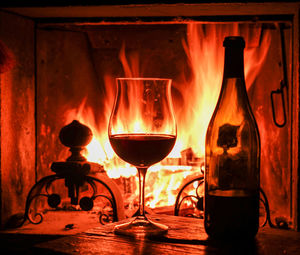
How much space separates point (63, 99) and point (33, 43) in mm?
287

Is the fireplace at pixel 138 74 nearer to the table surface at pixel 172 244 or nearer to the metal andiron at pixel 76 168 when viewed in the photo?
the metal andiron at pixel 76 168

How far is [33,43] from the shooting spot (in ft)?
6.05

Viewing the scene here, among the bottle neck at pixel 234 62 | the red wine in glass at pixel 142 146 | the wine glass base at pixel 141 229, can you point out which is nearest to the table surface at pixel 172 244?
the wine glass base at pixel 141 229

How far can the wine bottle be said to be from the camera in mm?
695

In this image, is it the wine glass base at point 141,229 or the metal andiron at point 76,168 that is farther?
the metal andiron at point 76,168

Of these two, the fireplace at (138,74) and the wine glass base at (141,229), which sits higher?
the fireplace at (138,74)

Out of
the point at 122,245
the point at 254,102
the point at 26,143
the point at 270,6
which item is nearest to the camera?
the point at 122,245

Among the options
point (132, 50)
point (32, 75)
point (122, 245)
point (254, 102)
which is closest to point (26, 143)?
point (32, 75)

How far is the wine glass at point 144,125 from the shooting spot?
0.76 meters

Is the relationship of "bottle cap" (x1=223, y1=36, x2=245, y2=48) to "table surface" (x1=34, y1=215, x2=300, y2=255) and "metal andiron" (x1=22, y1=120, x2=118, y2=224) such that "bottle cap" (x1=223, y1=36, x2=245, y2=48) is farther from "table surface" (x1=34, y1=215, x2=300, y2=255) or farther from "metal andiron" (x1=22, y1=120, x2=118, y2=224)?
"metal andiron" (x1=22, y1=120, x2=118, y2=224)

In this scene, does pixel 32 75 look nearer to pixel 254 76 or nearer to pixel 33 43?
pixel 33 43

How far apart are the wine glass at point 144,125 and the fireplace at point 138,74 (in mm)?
883

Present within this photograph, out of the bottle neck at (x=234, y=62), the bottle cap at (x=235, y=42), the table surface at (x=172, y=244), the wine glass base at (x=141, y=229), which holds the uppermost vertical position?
the bottle cap at (x=235, y=42)

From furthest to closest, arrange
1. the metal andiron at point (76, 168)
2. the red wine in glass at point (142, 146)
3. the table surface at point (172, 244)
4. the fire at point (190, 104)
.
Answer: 1. the fire at point (190, 104)
2. the metal andiron at point (76, 168)
3. the red wine in glass at point (142, 146)
4. the table surface at point (172, 244)
